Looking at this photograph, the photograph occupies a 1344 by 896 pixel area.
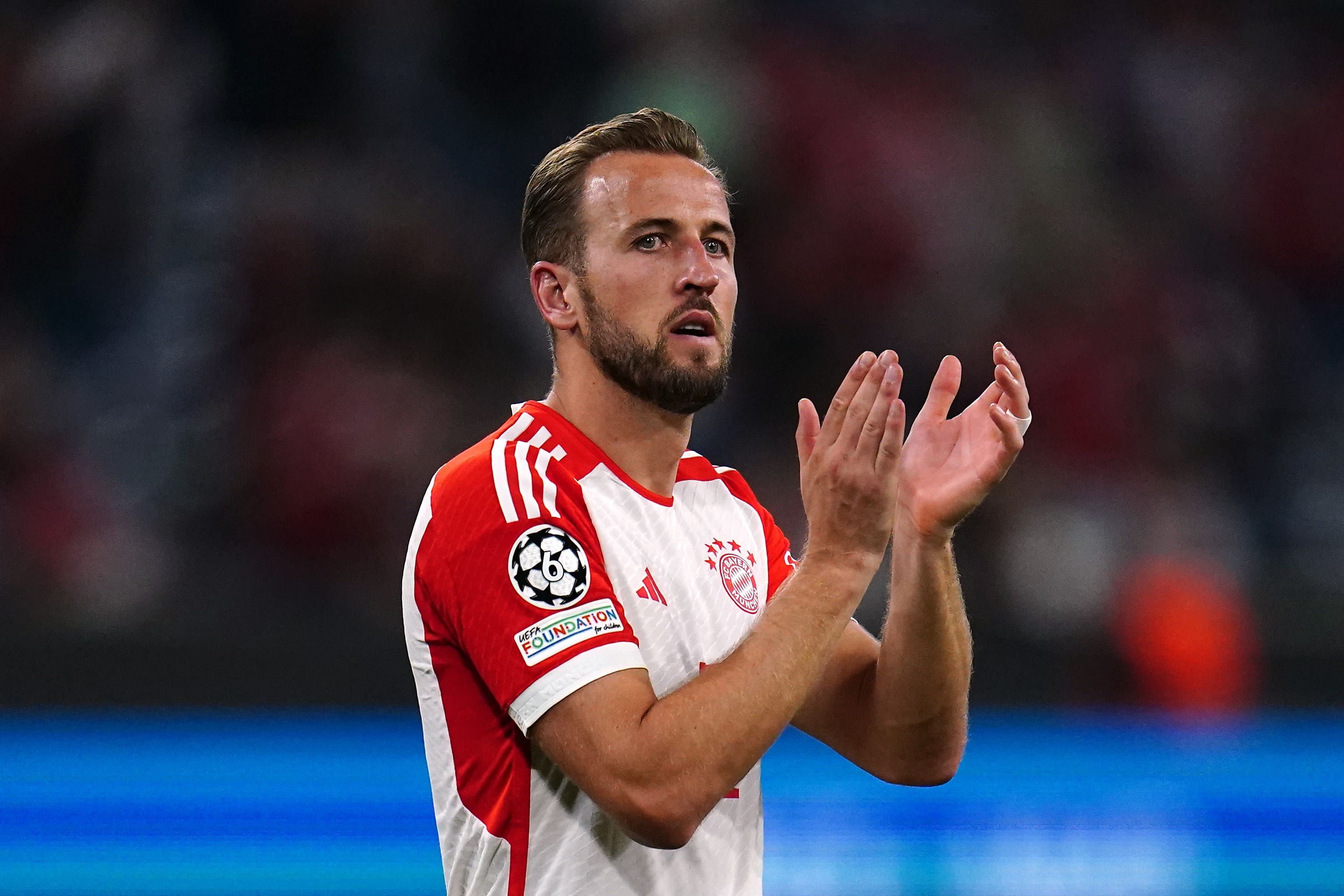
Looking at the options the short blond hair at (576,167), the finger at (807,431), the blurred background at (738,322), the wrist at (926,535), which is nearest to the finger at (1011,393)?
the wrist at (926,535)

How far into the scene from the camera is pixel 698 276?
2.87m

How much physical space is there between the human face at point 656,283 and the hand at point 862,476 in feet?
1.25

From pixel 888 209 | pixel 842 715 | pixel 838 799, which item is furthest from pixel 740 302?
pixel 842 715

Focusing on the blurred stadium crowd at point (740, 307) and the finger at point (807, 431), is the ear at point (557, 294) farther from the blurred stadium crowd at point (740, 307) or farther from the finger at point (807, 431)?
the blurred stadium crowd at point (740, 307)

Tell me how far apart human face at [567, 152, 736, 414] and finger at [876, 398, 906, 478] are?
0.44 meters

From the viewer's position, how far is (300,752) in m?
7.96

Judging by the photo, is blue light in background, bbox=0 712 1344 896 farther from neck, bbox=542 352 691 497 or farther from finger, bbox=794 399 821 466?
finger, bbox=794 399 821 466

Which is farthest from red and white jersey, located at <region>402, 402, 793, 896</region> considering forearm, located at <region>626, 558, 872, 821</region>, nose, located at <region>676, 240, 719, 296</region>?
nose, located at <region>676, 240, 719, 296</region>

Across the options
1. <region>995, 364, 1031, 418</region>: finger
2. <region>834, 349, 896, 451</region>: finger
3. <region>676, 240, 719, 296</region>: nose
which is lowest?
<region>834, 349, 896, 451</region>: finger

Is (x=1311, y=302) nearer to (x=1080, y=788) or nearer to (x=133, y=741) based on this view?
(x=1080, y=788)

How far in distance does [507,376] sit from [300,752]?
9.35ft

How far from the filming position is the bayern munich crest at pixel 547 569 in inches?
97.7

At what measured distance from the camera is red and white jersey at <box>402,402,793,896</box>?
8.11 ft

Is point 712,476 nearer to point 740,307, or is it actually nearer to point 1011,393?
point 1011,393
